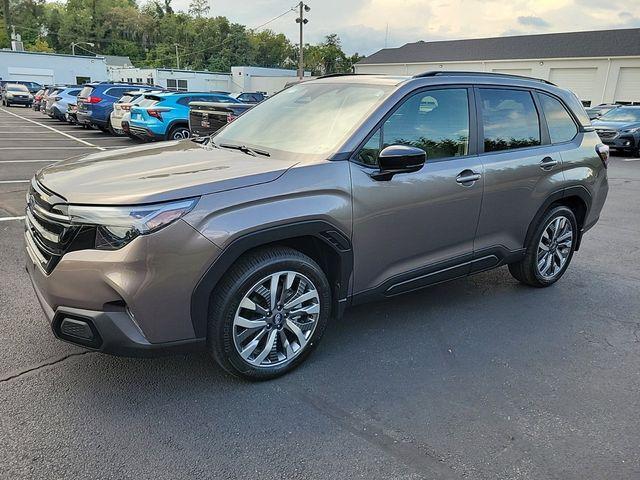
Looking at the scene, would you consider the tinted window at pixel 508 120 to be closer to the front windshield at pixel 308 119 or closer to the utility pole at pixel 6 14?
the front windshield at pixel 308 119

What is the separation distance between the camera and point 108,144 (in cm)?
1536

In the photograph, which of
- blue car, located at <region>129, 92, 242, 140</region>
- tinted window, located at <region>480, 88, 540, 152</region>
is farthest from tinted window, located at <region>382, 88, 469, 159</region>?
blue car, located at <region>129, 92, 242, 140</region>

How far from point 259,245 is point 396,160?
1.00m

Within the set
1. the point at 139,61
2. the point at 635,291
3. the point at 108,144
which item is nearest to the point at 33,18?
the point at 139,61

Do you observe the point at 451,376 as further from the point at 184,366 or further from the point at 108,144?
the point at 108,144

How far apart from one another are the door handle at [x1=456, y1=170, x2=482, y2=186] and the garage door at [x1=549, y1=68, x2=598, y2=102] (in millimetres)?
36234

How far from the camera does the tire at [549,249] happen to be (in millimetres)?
4535

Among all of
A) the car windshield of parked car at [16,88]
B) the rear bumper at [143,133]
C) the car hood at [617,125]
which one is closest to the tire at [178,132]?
the rear bumper at [143,133]

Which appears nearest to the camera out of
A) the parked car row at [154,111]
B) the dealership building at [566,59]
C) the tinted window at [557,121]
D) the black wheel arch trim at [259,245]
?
the black wheel arch trim at [259,245]

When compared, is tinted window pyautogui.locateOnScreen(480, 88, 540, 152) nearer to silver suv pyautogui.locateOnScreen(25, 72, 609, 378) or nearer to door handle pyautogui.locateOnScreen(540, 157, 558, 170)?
silver suv pyautogui.locateOnScreen(25, 72, 609, 378)

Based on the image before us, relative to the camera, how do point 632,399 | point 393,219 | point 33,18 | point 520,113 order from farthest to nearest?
1. point 33,18
2. point 520,113
3. point 393,219
4. point 632,399

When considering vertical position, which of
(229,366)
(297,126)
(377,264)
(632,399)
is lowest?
(632,399)

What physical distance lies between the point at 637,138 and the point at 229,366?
704 inches

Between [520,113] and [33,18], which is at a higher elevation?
[33,18]
